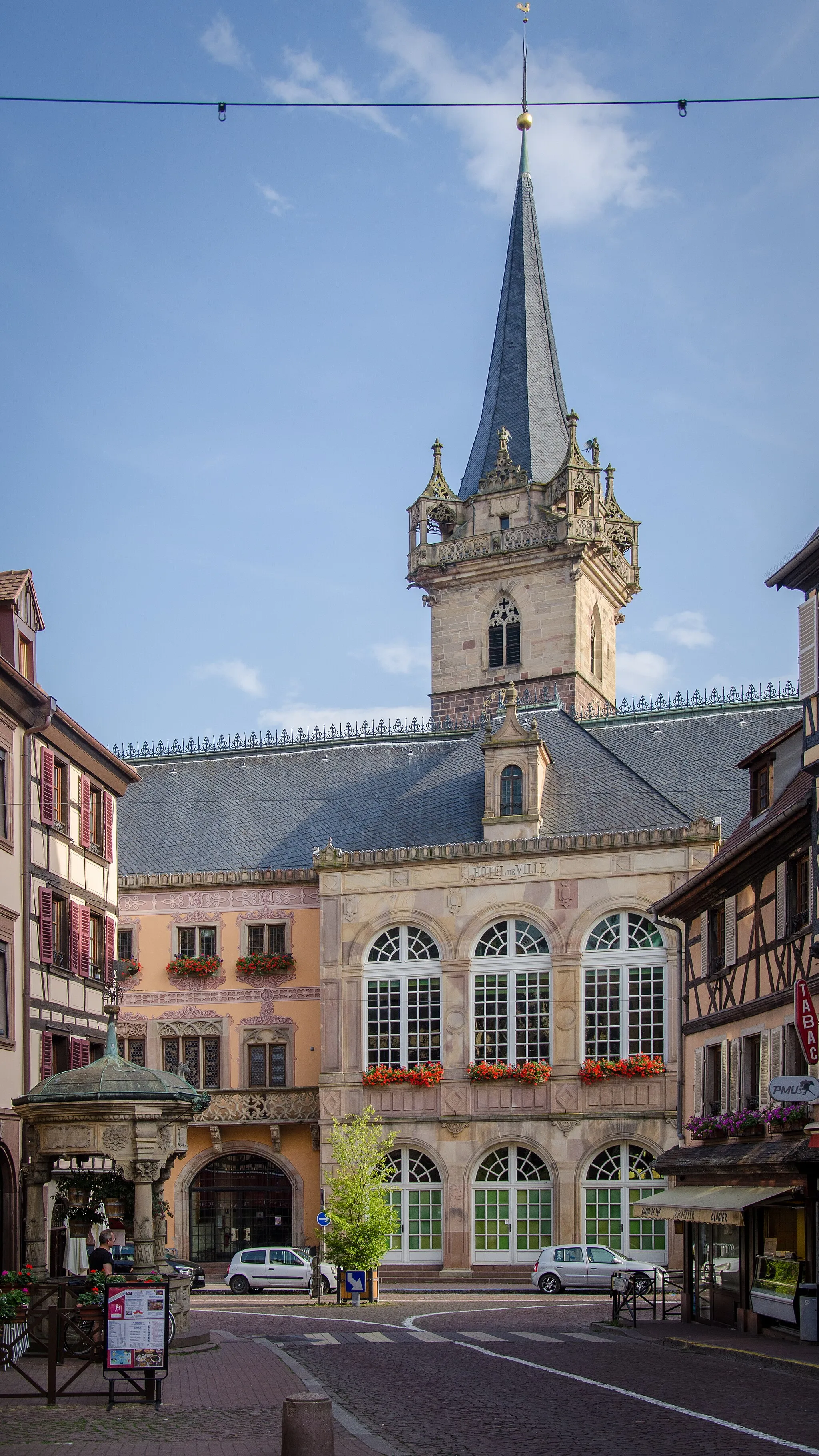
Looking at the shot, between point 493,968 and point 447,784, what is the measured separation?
22.7ft

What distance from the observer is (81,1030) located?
33000 mm

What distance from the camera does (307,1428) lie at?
1215 centimetres

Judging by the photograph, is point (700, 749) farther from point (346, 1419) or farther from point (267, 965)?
point (346, 1419)

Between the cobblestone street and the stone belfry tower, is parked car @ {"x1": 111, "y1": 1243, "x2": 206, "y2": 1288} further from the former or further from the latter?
the stone belfry tower

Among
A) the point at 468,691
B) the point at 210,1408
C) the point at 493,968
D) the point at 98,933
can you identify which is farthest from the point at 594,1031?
the point at 210,1408

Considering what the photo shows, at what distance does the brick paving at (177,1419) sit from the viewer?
13.7 meters

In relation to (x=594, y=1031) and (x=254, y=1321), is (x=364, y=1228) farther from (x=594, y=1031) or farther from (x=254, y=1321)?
(x=594, y=1031)

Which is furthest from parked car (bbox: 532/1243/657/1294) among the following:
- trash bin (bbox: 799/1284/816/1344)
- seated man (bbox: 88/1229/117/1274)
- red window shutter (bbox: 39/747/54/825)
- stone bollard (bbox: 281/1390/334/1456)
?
stone bollard (bbox: 281/1390/334/1456)

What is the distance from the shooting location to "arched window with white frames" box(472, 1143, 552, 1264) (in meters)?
44.5

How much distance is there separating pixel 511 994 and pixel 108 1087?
24.1m

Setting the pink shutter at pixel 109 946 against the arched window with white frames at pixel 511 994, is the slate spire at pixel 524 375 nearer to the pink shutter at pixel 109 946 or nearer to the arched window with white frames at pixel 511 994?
the arched window with white frames at pixel 511 994

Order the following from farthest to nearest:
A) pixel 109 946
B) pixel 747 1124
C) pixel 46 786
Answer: pixel 109 946
pixel 46 786
pixel 747 1124

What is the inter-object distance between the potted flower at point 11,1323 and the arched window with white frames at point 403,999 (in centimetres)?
2748

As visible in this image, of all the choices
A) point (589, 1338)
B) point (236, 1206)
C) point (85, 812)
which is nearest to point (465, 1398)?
point (589, 1338)
